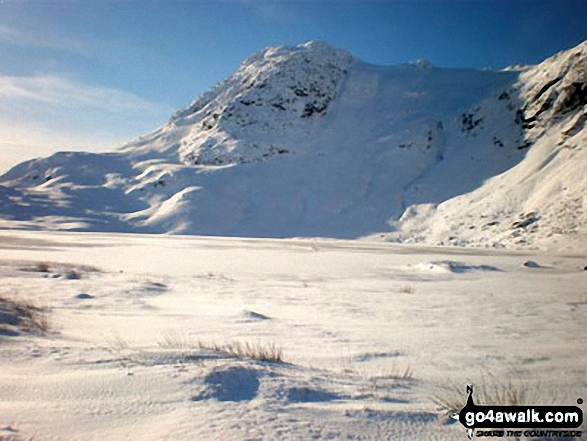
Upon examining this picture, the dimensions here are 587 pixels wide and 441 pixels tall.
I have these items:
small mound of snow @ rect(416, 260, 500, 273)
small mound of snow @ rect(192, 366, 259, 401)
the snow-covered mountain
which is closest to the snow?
small mound of snow @ rect(192, 366, 259, 401)

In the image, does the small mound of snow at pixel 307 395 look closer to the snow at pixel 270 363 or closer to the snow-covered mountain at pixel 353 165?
the snow at pixel 270 363

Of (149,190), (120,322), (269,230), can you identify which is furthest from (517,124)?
(120,322)

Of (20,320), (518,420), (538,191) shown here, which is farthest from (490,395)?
(538,191)

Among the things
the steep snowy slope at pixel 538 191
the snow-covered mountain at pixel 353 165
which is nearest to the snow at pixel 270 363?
the steep snowy slope at pixel 538 191

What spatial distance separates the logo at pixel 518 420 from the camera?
6.42ft

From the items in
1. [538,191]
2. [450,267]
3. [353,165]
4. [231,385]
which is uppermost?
[353,165]

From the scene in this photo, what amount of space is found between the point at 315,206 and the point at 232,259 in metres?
31.8

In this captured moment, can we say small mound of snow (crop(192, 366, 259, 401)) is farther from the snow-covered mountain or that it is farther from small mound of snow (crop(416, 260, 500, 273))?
the snow-covered mountain

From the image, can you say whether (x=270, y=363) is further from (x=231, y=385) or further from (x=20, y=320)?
(x=20, y=320)

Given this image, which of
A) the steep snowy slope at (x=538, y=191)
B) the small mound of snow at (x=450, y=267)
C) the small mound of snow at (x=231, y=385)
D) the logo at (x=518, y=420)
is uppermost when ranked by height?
the steep snowy slope at (x=538, y=191)

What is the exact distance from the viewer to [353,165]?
5412 centimetres

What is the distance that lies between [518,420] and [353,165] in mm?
53344

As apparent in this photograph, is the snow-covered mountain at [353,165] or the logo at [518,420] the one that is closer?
the logo at [518,420]

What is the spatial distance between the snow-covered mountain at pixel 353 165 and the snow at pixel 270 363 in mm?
24711
